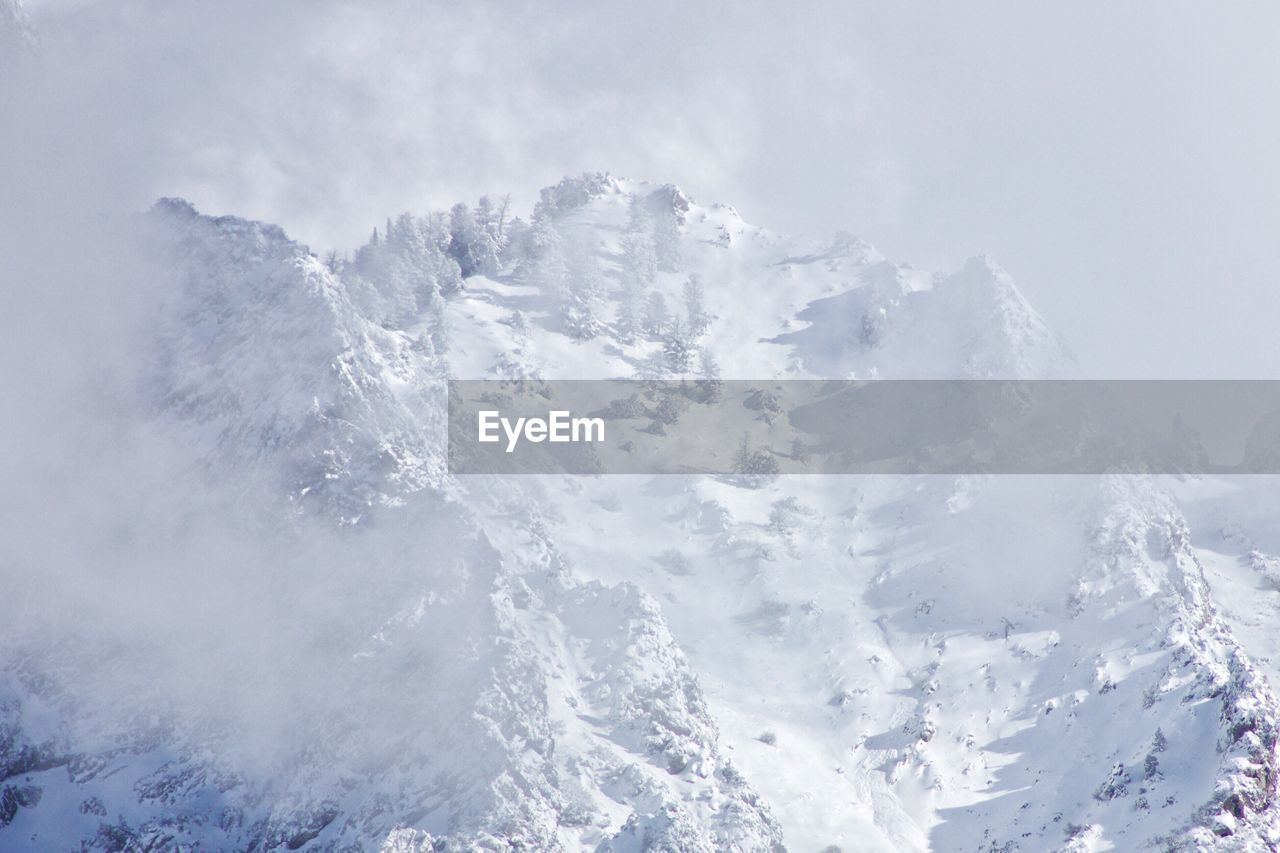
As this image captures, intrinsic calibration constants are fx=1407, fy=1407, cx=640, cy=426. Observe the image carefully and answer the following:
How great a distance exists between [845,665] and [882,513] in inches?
1116

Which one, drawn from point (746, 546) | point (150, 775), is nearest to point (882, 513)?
point (746, 546)

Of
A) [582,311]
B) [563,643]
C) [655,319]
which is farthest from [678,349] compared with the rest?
[563,643]

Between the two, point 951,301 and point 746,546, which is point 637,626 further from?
point 951,301

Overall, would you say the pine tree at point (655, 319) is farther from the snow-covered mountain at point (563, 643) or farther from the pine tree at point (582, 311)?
the snow-covered mountain at point (563, 643)

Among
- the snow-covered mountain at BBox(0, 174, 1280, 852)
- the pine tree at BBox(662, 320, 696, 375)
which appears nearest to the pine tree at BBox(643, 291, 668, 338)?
the pine tree at BBox(662, 320, 696, 375)

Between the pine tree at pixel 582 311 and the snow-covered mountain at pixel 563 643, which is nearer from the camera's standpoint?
the snow-covered mountain at pixel 563 643

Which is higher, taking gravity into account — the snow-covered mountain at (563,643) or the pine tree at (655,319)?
the pine tree at (655,319)

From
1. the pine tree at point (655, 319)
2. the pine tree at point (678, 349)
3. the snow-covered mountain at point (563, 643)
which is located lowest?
the snow-covered mountain at point (563, 643)

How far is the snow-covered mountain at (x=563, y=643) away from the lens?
118 meters

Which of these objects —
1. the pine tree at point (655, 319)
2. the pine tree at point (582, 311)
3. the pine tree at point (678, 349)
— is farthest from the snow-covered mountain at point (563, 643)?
the pine tree at point (655, 319)

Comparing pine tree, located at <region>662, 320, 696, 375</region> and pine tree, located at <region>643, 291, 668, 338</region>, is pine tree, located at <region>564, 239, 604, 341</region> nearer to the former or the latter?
pine tree, located at <region>643, 291, 668, 338</region>

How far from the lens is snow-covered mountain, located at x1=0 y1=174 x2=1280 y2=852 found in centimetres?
11750

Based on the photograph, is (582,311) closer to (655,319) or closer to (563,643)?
(655,319)

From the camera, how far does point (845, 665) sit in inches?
5566
